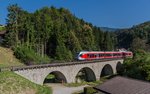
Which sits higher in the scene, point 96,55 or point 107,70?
point 96,55

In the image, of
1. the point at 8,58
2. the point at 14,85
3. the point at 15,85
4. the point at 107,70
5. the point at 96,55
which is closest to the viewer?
the point at 14,85

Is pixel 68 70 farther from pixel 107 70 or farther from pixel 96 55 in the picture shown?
pixel 107 70

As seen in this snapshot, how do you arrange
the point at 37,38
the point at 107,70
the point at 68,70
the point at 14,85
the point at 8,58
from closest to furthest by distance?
the point at 14,85, the point at 68,70, the point at 8,58, the point at 37,38, the point at 107,70

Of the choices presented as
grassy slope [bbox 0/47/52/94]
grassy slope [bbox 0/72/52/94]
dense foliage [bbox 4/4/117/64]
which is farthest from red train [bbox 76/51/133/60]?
grassy slope [bbox 0/72/52/94]

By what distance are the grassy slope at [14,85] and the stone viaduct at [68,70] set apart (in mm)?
2837

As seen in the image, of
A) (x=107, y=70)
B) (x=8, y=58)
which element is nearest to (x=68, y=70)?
(x=8, y=58)

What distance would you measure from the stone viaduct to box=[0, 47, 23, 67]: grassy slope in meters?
11.6

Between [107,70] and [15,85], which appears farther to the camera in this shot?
[107,70]

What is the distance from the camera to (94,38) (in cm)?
10188

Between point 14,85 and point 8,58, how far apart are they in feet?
89.6

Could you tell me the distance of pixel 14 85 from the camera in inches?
1399

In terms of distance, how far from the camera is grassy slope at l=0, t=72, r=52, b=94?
34.3 metres

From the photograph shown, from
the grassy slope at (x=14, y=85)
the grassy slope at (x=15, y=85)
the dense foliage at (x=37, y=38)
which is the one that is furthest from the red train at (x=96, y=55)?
the grassy slope at (x=14, y=85)

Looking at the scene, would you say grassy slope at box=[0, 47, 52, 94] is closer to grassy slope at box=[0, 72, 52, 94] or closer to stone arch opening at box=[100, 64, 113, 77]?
grassy slope at box=[0, 72, 52, 94]
